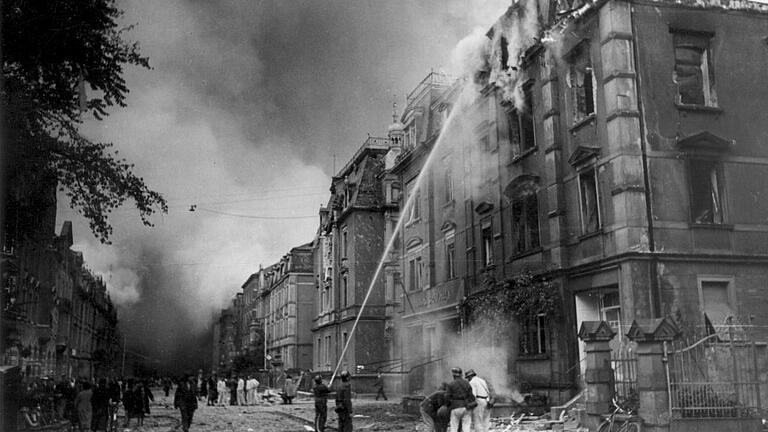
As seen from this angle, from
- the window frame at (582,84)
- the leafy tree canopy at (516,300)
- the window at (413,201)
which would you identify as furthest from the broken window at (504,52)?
the window at (413,201)

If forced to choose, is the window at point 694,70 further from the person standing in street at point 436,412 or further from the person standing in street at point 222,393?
the person standing in street at point 222,393

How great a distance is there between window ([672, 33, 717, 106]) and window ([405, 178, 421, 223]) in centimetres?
1794

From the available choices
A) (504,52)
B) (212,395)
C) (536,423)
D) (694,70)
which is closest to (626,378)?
(536,423)

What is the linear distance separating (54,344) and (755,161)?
5177cm

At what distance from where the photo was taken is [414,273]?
38938mm

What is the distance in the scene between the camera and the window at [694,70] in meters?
21.7

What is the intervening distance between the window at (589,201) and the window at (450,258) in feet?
36.7

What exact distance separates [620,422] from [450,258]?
60.0 ft

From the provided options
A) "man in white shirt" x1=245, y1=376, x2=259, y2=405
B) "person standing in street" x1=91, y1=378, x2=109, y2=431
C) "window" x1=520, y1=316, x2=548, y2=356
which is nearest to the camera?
"person standing in street" x1=91, y1=378, x2=109, y2=431

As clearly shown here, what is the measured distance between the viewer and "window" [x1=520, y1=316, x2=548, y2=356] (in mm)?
24078

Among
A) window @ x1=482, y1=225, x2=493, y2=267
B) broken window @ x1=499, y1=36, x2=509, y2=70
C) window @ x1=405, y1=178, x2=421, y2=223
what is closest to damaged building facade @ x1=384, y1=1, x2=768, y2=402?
broken window @ x1=499, y1=36, x2=509, y2=70

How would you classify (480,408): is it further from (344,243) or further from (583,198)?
(344,243)

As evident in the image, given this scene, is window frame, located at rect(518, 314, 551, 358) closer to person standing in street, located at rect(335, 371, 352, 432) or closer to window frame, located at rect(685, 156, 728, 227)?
window frame, located at rect(685, 156, 728, 227)

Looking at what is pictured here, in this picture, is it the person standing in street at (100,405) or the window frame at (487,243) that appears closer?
the person standing in street at (100,405)
